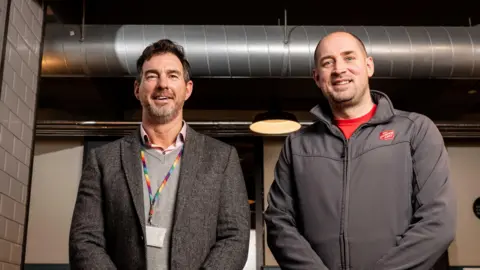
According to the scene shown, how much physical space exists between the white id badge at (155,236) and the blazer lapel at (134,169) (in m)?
0.03

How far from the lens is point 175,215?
1775 mm

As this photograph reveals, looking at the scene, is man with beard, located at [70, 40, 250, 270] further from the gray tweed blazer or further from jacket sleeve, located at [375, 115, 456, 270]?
jacket sleeve, located at [375, 115, 456, 270]

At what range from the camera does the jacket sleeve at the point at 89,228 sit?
1.72 m

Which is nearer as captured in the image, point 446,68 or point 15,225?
point 15,225

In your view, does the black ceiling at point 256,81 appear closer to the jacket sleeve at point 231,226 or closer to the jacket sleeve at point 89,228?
the jacket sleeve at point 89,228

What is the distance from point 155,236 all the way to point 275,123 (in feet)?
10.9

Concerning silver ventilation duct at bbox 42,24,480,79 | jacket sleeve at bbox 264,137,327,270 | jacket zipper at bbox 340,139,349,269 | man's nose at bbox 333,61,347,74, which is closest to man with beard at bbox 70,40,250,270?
jacket sleeve at bbox 264,137,327,270

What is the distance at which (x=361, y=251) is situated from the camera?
169cm

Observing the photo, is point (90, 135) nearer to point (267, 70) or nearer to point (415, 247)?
point (267, 70)

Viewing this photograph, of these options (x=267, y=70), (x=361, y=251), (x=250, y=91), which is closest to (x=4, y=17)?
(x=267, y=70)

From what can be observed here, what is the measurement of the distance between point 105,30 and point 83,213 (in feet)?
7.49

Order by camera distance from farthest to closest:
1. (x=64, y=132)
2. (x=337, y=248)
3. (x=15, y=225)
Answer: (x=64, y=132), (x=15, y=225), (x=337, y=248)

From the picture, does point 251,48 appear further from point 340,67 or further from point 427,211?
point 427,211

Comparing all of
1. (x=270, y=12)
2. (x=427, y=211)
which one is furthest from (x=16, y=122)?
(x=270, y=12)
